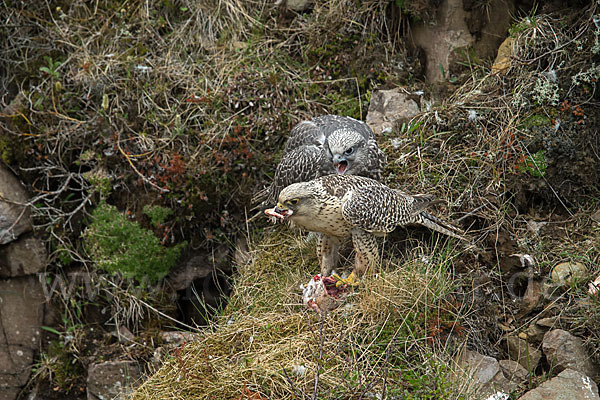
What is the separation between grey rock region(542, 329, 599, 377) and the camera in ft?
12.0

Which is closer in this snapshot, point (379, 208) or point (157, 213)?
point (379, 208)

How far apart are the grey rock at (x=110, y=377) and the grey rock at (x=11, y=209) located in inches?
53.9

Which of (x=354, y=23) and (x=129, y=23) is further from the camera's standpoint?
(x=129, y=23)

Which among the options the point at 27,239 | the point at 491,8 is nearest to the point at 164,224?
the point at 27,239

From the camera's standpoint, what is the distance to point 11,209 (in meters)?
5.47

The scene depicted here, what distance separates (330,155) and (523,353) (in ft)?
5.70

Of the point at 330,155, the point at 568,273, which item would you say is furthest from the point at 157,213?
the point at 568,273

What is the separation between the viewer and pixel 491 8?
17.2 feet

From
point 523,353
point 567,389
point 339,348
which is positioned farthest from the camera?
point 523,353

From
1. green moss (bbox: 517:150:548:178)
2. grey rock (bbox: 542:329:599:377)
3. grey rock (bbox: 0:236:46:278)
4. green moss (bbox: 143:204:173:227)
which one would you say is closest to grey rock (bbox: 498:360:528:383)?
grey rock (bbox: 542:329:599:377)

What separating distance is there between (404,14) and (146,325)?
3416mm

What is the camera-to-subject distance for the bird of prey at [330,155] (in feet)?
14.0

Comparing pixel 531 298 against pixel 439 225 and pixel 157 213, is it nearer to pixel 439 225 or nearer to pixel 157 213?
pixel 439 225

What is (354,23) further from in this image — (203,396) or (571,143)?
(203,396)
